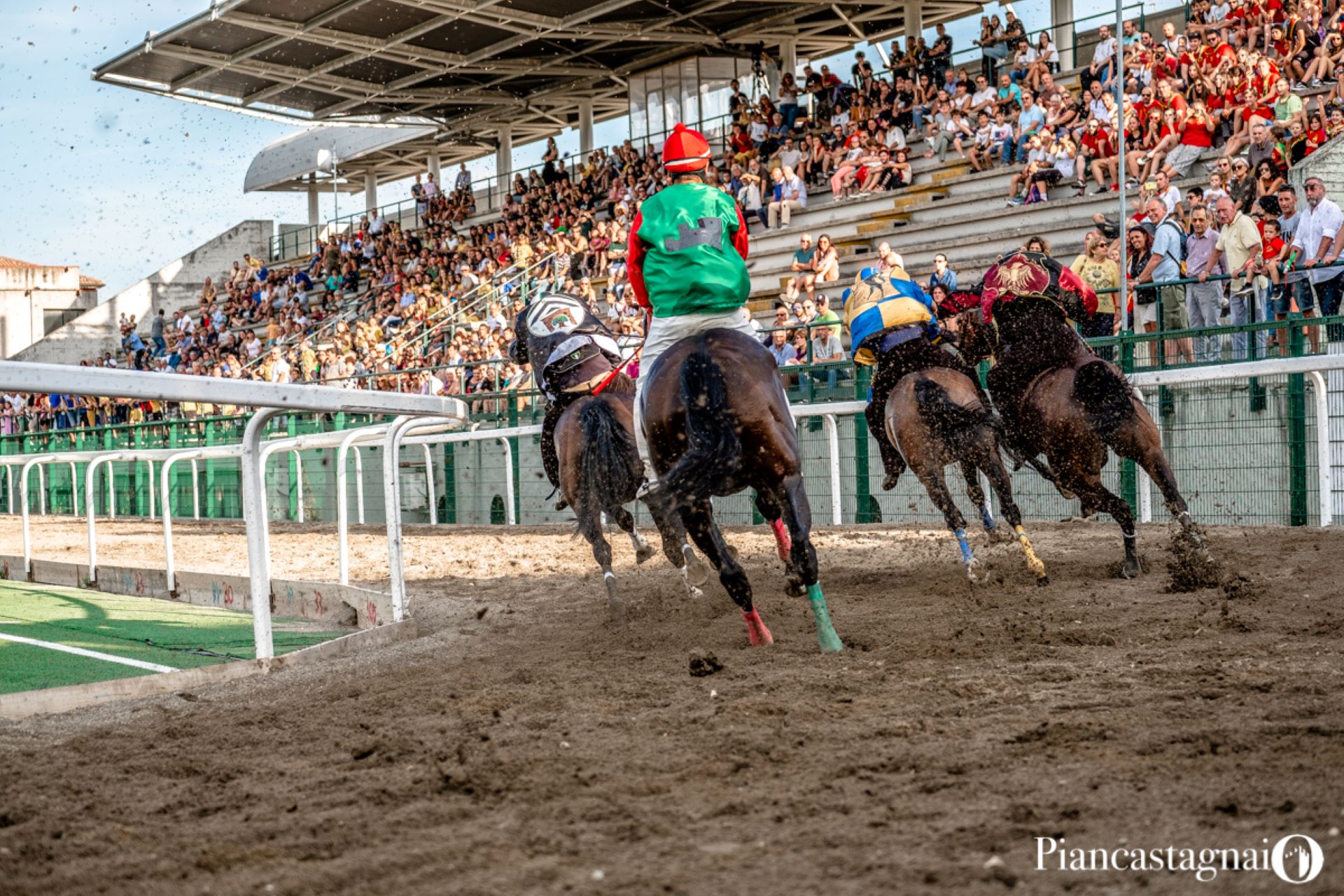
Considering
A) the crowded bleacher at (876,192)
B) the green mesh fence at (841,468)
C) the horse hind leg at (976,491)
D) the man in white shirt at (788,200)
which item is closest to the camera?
the horse hind leg at (976,491)

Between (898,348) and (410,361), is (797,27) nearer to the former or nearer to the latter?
(410,361)

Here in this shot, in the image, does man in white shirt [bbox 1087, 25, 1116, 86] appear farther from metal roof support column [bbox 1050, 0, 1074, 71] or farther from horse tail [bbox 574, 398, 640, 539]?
horse tail [bbox 574, 398, 640, 539]

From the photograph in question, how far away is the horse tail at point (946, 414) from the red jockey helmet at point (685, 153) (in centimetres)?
215

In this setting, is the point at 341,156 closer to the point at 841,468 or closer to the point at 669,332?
the point at 841,468

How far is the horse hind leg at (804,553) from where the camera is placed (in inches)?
208

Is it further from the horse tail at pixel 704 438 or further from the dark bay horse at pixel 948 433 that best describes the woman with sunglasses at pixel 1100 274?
the horse tail at pixel 704 438

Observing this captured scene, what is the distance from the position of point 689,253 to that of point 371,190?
119 feet

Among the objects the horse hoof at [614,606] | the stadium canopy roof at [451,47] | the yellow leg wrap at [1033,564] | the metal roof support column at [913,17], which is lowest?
the horse hoof at [614,606]

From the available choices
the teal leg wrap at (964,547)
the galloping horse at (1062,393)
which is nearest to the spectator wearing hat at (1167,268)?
the galloping horse at (1062,393)

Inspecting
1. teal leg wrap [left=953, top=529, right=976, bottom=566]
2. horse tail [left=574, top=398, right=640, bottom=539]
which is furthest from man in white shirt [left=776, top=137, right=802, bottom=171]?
horse tail [left=574, top=398, right=640, bottom=539]

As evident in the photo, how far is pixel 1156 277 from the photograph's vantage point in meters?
11.7

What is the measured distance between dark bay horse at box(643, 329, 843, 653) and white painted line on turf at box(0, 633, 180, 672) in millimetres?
2874

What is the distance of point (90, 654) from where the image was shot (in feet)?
24.7

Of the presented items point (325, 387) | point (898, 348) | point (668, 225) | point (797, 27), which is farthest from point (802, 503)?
point (797, 27)
